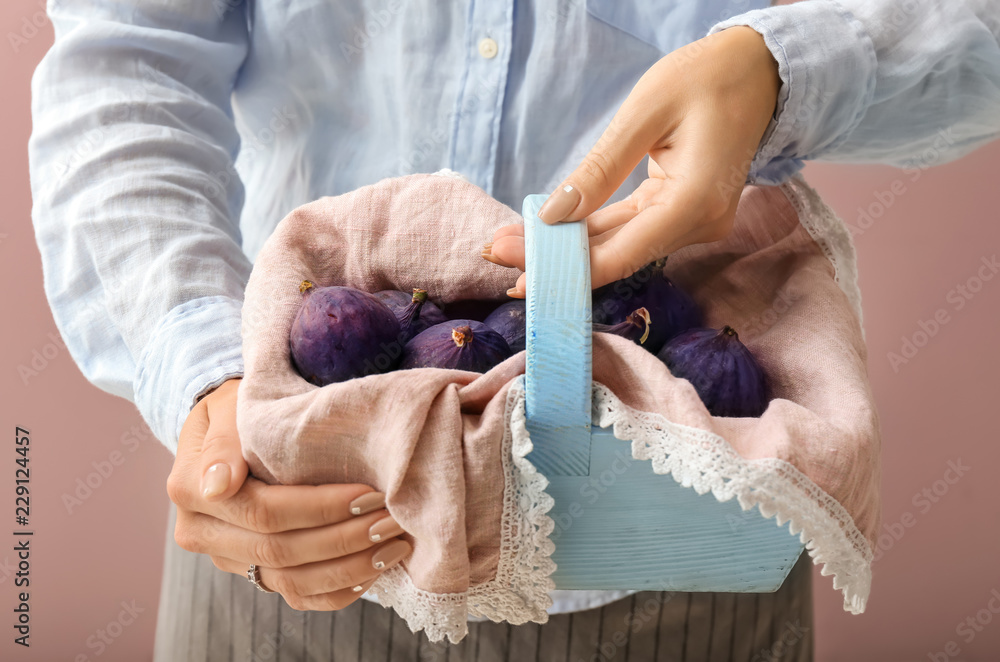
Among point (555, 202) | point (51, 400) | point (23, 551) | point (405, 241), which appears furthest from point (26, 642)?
point (555, 202)

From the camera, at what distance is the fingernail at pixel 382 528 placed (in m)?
0.37

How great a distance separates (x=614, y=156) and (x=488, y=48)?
9.7 inches

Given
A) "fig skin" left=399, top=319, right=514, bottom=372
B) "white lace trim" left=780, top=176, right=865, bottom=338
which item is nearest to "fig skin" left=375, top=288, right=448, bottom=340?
"fig skin" left=399, top=319, right=514, bottom=372

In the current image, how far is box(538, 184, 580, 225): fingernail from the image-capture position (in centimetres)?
35

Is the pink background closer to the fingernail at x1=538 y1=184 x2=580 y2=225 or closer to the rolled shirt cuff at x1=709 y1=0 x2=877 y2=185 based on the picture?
the rolled shirt cuff at x1=709 y1=0 x2=877 y2=185

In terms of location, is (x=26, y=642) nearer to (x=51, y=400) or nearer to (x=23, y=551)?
(x=23, y=551)

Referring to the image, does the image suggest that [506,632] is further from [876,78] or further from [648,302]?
[876,78]

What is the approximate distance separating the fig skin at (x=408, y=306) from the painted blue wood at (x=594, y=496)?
95mm

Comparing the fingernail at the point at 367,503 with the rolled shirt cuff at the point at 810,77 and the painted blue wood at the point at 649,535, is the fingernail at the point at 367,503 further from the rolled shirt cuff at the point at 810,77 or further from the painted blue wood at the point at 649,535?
the rolled shirt cuff at the point at 810,77

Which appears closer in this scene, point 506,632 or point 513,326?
point 513,326

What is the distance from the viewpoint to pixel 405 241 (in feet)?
1.47

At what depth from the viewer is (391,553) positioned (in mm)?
373

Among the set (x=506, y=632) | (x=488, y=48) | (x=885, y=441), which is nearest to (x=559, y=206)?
(x=488, y=48)

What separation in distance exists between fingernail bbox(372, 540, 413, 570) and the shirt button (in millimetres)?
385
